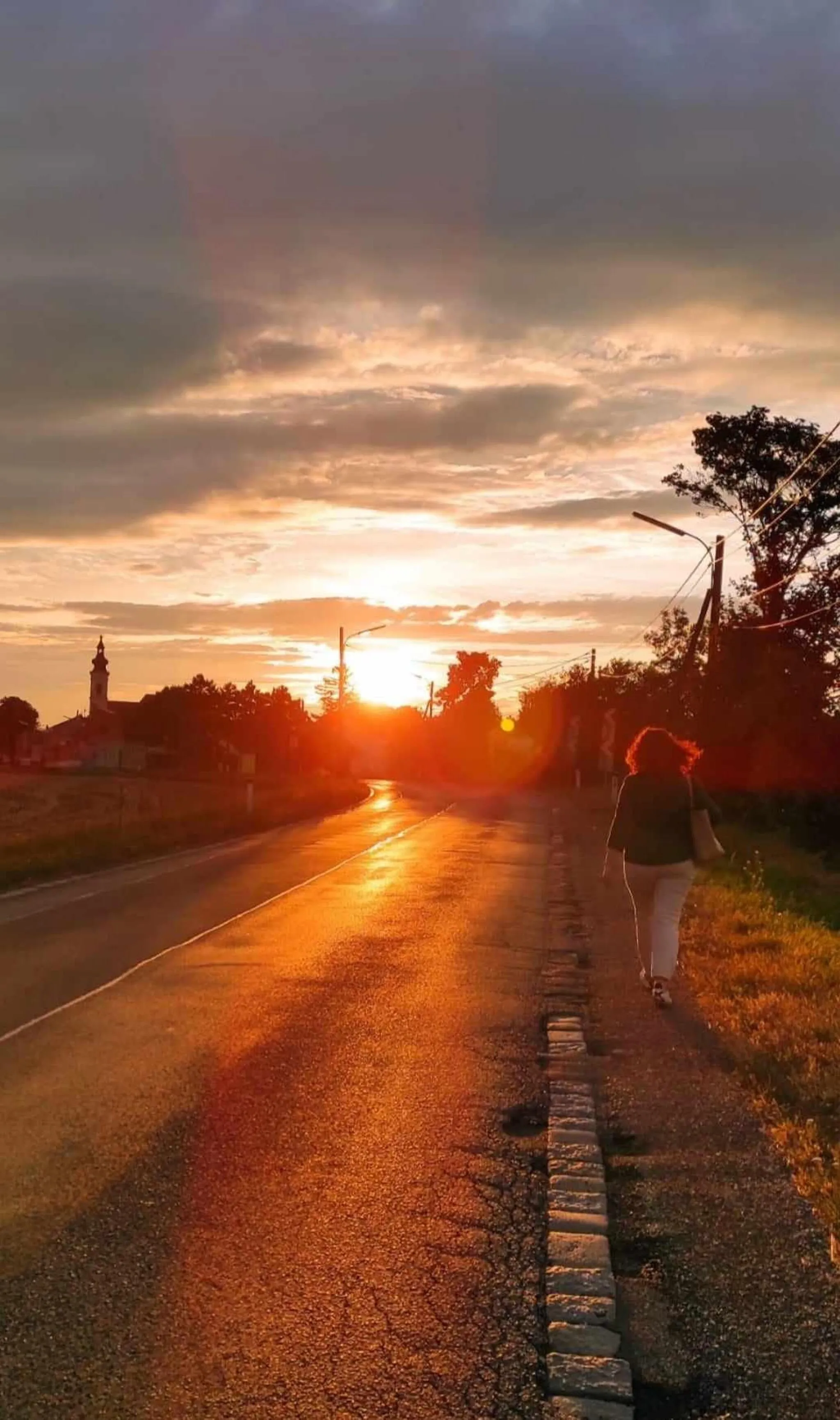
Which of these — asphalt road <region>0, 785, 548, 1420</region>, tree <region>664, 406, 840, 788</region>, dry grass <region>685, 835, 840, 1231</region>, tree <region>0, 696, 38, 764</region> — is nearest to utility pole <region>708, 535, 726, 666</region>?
tree <region>664, 406, 840, 788</region>

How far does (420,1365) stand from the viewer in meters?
4.00

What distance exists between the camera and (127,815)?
123 ft

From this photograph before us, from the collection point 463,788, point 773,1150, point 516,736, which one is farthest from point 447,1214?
point 516,736

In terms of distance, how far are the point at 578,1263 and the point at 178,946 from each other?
27.1 feet

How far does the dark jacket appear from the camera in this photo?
384 inches

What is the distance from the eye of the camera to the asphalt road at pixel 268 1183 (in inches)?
156

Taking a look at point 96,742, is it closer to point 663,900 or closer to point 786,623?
point 786,623

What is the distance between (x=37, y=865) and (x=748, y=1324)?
17966 millimetres

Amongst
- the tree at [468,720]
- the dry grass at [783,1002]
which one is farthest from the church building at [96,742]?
the dry grass at [783,1002]

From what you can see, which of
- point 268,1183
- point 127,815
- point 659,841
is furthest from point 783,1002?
point 127,815

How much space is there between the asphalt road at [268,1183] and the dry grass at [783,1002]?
3.83 ft

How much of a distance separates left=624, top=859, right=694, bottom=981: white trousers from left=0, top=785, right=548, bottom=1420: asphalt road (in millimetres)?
983

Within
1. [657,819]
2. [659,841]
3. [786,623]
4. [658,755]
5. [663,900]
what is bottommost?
[663,900]

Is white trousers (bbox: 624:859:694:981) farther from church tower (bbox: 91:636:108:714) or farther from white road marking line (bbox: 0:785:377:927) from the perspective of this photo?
church tower (bbox: 91:636:108:714)
